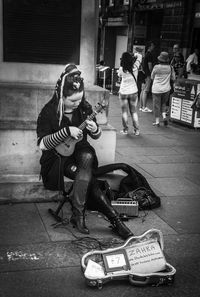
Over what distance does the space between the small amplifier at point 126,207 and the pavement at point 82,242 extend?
Answer: 108mm

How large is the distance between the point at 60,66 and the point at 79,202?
6.59ft

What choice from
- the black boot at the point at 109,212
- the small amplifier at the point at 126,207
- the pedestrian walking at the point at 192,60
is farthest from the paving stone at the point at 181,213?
the pedestrian walking at the point at 192,60

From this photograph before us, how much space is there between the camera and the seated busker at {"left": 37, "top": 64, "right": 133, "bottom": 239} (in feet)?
15.4

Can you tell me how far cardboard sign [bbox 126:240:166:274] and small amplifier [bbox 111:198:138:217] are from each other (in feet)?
4.39

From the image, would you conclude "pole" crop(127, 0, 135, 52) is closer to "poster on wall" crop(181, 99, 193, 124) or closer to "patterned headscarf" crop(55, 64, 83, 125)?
"poster on wall" crop(181, 99, 193, 124)

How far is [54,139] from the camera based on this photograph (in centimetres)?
474

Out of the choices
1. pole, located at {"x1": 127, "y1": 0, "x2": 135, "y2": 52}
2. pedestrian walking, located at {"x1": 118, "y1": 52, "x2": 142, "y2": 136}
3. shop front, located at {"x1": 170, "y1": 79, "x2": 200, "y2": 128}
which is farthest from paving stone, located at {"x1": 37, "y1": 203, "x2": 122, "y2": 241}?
pole, located at {"x1": 127, "y1": 0, "x2": 135, "y2": 52}

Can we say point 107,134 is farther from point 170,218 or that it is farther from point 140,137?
point 140,137

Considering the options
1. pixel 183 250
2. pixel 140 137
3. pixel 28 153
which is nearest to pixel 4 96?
pixel 28 153

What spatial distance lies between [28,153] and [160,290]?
8.67 feet

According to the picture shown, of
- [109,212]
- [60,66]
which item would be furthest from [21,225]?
[60,66]

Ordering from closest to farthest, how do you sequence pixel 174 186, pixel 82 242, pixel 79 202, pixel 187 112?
pixel 82 242 → pixel 79 202 → pixel 174 186 → pixel 187 112

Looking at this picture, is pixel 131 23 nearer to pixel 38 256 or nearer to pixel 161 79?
pixel 161 79

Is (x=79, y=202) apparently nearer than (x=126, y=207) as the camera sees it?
Yes
